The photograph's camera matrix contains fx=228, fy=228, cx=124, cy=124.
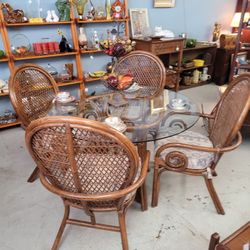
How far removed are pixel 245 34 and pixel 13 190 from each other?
4.80 m

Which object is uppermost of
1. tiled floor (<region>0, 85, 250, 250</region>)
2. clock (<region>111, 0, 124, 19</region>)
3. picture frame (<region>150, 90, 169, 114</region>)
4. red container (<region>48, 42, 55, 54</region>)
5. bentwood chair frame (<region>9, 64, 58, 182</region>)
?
clock (<region>111, 0, 124, 19</region>)

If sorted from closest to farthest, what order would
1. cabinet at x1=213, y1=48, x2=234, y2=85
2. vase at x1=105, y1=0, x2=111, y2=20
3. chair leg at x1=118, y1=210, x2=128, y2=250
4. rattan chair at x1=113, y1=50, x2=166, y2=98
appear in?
chair leg at x1=118, y1=210, x2=128, y2=250 < rattan chair at x1=113, y1=50, x2=166, y2=98 < vase at x1=105, y1=0, x2=111, y2=20 < cabinet at x1=213, y1=48, x2=234, y2=85

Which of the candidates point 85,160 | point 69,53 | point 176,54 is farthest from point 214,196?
point 176,54

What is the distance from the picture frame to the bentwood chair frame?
2.90 feet

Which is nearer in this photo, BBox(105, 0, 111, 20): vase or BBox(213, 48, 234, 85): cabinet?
BBox(105, 0, 111, 20): vase

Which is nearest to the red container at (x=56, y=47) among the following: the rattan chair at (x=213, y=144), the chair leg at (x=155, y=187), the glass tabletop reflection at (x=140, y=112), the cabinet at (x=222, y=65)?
the glass tabletop reflection at (x=140, y=112)

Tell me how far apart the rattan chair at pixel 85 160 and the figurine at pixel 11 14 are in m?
2.19

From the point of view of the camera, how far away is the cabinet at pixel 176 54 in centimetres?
347

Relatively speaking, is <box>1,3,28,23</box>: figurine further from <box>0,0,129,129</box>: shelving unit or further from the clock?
the clock

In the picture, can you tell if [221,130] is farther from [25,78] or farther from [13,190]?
[13,190]

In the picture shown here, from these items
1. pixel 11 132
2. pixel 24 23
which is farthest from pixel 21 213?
pixel 24 23

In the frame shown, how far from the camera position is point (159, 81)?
2.20 m

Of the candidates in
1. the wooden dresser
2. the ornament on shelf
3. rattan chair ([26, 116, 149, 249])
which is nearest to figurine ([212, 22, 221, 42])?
the wooden dresser

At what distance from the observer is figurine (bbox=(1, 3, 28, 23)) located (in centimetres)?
253
